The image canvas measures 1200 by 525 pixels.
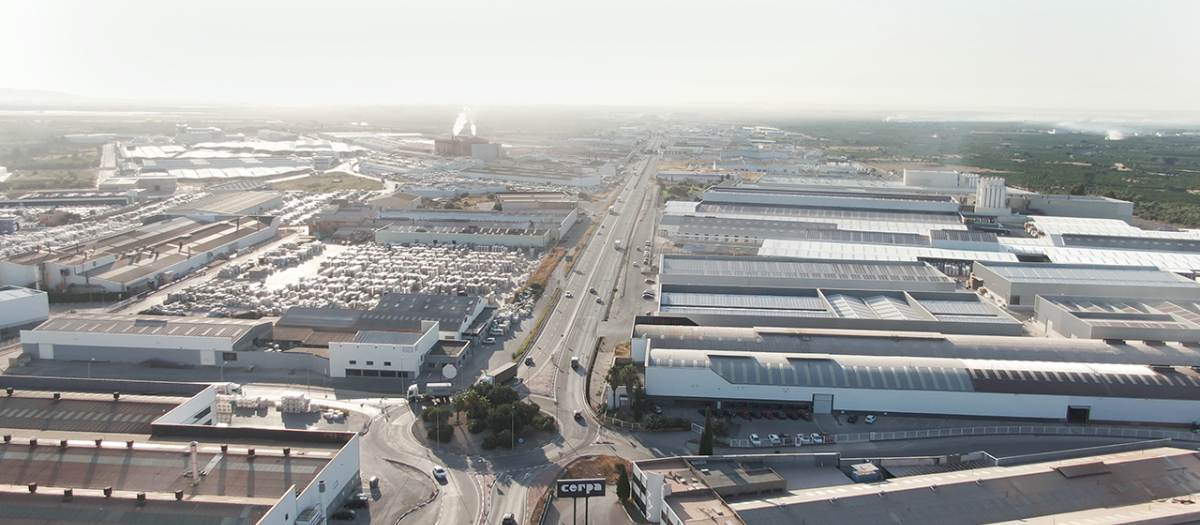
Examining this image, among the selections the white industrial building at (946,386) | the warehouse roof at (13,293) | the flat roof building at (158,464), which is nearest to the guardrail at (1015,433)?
the white industrial building at (946,386)

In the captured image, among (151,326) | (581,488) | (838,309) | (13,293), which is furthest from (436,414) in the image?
(13,293)

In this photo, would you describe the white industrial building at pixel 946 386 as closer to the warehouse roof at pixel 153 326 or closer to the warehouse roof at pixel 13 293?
the warehouse roof at pixel 153 326

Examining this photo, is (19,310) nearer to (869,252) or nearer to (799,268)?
(799,268)

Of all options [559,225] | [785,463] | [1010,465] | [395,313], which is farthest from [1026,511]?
[559,225]

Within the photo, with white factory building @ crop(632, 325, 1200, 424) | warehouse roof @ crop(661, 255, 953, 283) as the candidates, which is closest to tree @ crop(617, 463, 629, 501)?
white factory building @ crop(632, 325, 1200, 424)

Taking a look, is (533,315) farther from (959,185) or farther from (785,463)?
(959,185)
